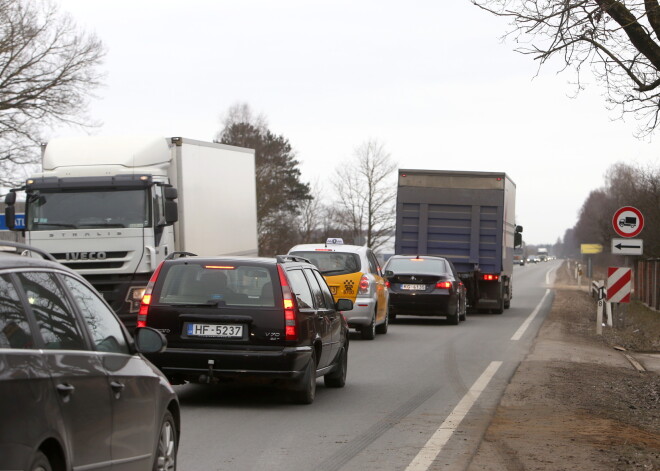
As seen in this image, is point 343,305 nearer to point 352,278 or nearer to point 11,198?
point 11,198

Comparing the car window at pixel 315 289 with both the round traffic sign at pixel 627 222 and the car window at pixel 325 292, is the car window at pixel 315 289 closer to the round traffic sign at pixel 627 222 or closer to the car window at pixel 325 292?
the car window at pixel 325 292

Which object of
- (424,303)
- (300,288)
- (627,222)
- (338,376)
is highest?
(627,222)

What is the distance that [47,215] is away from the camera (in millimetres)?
18203

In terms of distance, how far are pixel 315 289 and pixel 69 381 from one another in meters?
7.58

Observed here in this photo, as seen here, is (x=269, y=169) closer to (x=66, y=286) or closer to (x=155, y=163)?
(x=155, y=163)

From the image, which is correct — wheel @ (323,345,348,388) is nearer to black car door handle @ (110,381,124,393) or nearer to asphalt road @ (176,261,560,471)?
asphalt road @ (176,261,560,471)

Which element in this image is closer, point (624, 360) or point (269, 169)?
point (624, 360)

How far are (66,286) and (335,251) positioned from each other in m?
16.2

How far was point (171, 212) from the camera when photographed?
1820 centimetres

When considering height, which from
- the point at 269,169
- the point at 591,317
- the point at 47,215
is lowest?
the point at 591,317

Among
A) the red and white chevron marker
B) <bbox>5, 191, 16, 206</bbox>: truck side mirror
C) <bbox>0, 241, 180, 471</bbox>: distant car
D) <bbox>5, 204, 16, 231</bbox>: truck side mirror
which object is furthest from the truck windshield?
<bbox>0, 241, 180, 471</bbox>: distant car

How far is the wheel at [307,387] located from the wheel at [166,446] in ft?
15.1

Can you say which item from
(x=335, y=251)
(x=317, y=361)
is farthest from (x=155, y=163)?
(x=317, y=361)

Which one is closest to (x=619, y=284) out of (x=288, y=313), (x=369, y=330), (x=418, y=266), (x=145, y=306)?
(x=369, y=330)
